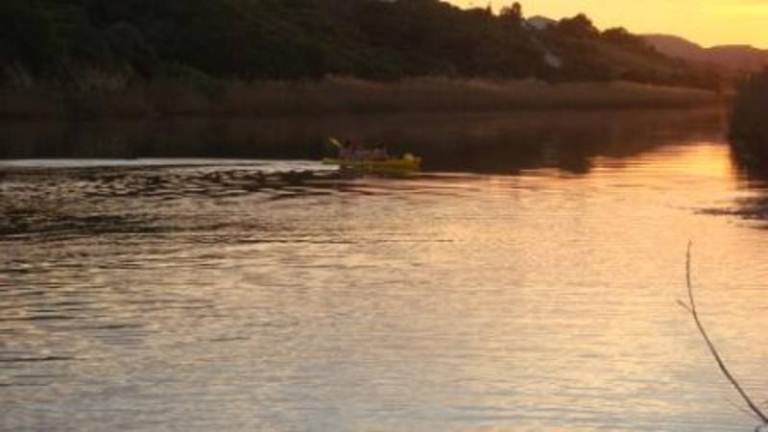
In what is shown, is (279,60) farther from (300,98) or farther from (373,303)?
(373,303)

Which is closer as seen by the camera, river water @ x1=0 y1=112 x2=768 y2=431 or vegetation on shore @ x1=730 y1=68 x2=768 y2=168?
river water @ x1=0 y1=112 x2=768 y2=431

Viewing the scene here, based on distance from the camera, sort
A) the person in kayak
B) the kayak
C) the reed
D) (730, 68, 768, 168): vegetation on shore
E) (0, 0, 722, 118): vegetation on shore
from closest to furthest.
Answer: the kayak
the person in kayak
(730, 68, 768, 168): vegetation on shore
the reed
(0, 0, 722, 118): vegetation on shore

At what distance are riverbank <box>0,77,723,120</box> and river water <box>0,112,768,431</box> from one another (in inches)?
1373

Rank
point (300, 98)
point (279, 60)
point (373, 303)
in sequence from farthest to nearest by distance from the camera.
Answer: point (279, 60) → point (300, 98) → point (373, 303)

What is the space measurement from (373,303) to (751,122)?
101ft

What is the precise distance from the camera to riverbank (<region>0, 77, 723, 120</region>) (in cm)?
7112

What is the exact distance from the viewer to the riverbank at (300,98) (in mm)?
71125

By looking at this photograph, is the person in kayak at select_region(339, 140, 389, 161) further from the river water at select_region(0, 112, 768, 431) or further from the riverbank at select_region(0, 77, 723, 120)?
the riverbank at select_region(0, 77, 723, 120)

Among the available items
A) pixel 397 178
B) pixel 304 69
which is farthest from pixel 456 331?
pixel 304 69

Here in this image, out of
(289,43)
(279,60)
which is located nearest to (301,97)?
(279,60)

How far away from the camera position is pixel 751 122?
151ft

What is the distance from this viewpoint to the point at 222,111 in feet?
262

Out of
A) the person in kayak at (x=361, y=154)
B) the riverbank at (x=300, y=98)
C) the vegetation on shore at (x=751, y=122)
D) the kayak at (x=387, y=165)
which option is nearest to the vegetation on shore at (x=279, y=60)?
the riverbank at (x=300, y=98)

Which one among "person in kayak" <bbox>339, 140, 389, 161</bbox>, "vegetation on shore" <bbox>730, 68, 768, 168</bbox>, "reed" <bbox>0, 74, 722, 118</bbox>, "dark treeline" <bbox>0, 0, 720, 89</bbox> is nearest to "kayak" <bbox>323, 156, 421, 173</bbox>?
"person in kayak" <bbox>339, 140, 389, 161</bbox>
